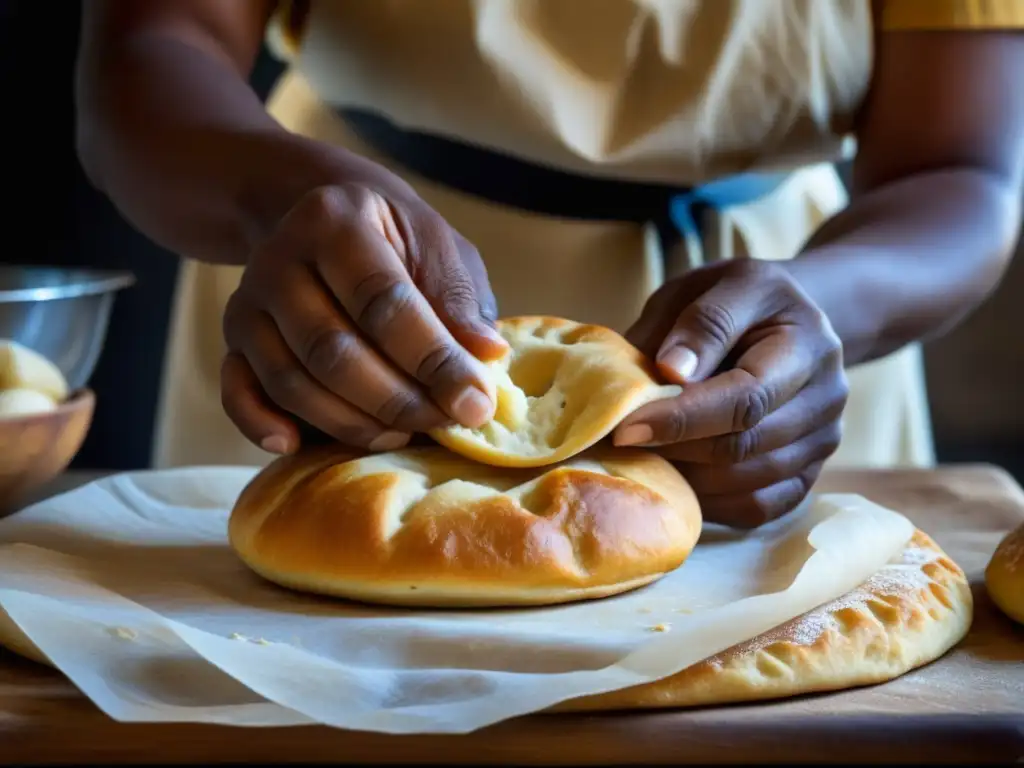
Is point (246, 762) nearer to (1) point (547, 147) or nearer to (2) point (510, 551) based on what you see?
(2) point (510, 551)

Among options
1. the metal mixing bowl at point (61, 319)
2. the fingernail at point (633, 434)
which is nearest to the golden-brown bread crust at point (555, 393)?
the fingernail at point (633, 434)

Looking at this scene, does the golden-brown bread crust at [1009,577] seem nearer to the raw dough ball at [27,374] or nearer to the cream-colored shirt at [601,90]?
the cream-colored shirt at [601,90]

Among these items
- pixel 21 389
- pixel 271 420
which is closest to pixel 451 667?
pixel 271 420

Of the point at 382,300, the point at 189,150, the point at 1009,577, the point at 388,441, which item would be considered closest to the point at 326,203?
the point at 382,300

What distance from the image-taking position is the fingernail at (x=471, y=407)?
3.07 feet

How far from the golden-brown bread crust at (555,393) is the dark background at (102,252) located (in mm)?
1754

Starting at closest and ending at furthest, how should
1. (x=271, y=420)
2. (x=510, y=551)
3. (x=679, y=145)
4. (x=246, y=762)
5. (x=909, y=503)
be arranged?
(x=246, y=762), (x=510, y=551), (x=271, y=420), (x=909, y=503), (x=679, y=145)

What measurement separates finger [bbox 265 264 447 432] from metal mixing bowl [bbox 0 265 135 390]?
61 centimetres

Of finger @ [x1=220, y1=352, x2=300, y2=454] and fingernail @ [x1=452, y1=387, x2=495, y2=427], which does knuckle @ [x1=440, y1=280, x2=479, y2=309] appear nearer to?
fingernail @ [x1=452, y1=387, x2=495, y2=427]

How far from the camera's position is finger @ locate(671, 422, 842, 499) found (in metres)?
1.09

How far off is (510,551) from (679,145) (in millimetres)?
762

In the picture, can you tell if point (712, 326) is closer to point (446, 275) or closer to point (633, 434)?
point (633, 434)

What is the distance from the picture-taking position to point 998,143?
1468 millimetres

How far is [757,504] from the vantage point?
1.11 metres
